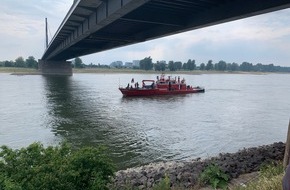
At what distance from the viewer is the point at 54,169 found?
18.2 feet

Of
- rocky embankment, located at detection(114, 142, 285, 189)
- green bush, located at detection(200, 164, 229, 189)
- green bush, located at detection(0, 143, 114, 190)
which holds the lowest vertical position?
rocky embankment, located at detection(114, 142, 285, 189)

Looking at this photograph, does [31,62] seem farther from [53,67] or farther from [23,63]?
[53,67]

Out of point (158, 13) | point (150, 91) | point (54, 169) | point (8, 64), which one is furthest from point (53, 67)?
point (54, 169)

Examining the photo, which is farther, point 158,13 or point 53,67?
point 53,67

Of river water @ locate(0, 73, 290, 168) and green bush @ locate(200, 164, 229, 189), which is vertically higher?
A: green bush @ locate(200, 164, 229, 189)

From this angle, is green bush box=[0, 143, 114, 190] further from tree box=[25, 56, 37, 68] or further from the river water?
tree box=[25, 56, 37, 68]

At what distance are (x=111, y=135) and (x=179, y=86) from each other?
3211 centimetres

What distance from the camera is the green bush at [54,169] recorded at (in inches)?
209

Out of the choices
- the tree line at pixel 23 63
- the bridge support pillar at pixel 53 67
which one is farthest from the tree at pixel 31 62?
the bridge support pillar at pixel 53 67

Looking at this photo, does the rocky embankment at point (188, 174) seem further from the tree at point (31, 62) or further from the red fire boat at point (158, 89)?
the tree at point (31, 62)

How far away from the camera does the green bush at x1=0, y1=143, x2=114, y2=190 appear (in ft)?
17.4

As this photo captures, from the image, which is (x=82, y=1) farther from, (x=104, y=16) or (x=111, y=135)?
(x=111, y=135)

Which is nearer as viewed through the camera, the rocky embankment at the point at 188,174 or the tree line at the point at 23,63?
the rocky embankment at the point at 188,174

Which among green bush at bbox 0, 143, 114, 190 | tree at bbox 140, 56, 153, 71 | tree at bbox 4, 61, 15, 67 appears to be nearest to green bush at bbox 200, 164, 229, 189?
green bush at bbox 0, 143, 114, 190
